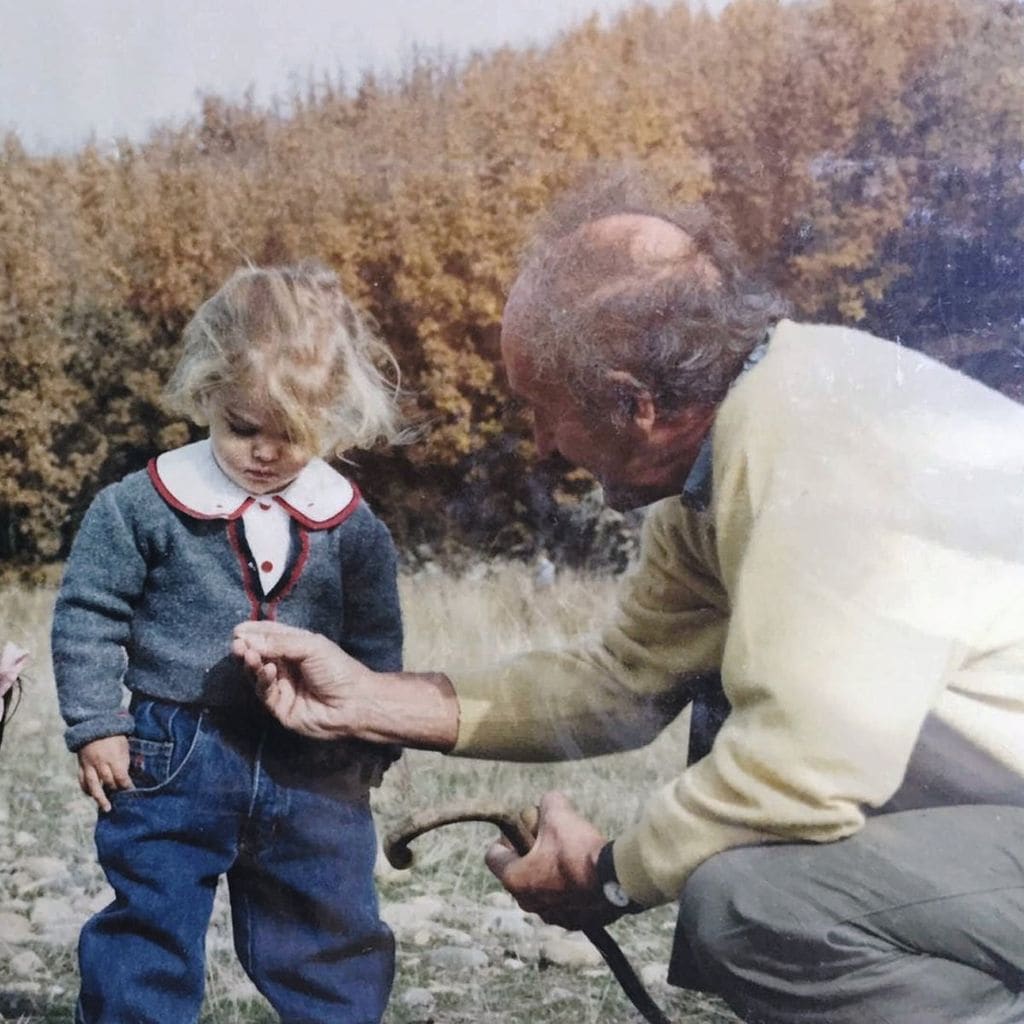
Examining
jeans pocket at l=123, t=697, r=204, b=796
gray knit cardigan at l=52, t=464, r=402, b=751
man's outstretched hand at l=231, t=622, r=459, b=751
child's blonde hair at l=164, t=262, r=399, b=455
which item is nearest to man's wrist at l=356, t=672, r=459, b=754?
man's outstretched hand at l=231, t=622, r=459, b=751

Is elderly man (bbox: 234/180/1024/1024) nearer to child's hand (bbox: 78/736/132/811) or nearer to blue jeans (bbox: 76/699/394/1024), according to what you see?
blue jeans (bbox: 76/699/394/1024)

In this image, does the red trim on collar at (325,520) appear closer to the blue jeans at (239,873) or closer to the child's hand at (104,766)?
the blue jeans at (239,873)

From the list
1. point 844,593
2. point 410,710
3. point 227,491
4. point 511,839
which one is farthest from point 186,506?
point 844,593

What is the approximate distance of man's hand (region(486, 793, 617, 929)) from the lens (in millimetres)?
1816

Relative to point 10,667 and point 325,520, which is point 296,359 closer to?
point 325,520

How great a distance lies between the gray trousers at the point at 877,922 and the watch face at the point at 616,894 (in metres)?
0.08

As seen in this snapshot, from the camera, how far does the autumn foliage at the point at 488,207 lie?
189 centimetres

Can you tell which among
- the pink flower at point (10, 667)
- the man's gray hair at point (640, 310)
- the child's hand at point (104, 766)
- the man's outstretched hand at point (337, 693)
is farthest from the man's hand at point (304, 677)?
the man's gray hair at point (640, 310)

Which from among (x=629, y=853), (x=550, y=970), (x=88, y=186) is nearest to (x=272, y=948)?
(x=550, y=970)

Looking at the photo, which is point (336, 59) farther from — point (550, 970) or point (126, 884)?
point (550, 970)

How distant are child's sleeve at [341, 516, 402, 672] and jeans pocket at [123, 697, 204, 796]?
0.23 meters

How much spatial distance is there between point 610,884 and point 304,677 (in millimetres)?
483

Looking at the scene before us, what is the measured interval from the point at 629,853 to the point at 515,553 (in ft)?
1.48

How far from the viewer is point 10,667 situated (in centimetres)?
194
